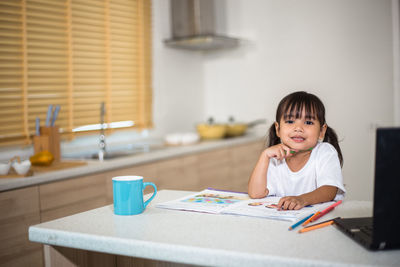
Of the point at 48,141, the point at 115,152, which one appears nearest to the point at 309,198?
the point at 48,141

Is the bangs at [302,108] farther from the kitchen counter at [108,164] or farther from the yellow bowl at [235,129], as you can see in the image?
the yellow bowl at [235,129]

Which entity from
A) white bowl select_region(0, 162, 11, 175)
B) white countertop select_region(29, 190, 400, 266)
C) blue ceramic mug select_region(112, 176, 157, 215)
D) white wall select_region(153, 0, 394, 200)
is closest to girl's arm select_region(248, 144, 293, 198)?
white countertop select_region(29, 190, 400, 266)

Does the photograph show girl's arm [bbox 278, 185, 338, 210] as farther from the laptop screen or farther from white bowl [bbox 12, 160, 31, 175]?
white bowl [bbox 12, 160, 31, 175]

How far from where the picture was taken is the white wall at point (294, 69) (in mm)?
3484

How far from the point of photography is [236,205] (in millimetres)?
1272

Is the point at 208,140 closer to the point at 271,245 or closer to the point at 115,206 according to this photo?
the point at 115,206

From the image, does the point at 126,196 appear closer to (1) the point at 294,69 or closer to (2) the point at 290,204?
(2) the point at 290,204

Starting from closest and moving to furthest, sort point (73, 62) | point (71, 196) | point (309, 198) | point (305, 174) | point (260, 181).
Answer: point (309, 198) < point (260, 181) < point (305, 174) < point (71, 196) < point (73, 62)

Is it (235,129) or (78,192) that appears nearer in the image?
(78,192)

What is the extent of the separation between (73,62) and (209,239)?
7.47 feet

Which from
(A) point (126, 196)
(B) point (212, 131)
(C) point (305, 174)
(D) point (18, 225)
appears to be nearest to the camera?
(A) point (126, 196)

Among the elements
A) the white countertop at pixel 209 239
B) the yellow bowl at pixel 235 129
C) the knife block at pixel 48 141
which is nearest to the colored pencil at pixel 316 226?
the white countertop at pixel 209 239

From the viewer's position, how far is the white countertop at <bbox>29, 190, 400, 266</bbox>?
2.73 feet

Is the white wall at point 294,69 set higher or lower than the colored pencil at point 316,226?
higher
